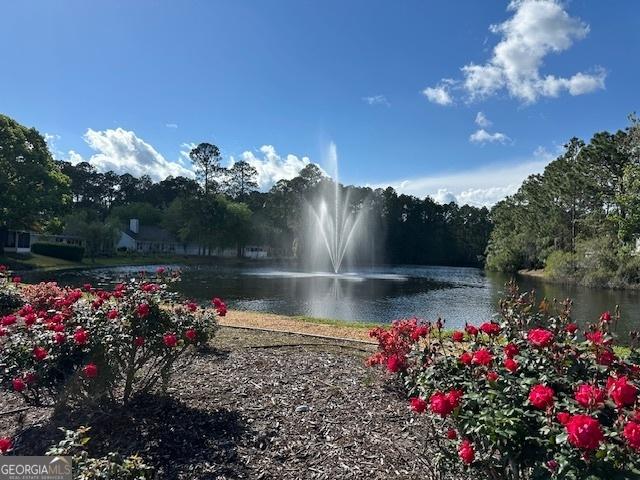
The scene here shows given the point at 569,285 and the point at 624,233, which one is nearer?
the point at 624,233

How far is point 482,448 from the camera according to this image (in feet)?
7.75

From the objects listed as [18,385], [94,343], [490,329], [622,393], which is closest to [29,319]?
[18,385]

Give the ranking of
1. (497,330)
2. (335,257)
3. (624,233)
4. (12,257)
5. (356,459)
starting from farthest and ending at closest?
(335,257)
(12,257)
(624,233)
(356,459)
(497,330)

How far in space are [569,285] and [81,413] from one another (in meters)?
38.7

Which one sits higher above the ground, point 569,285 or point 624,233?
point 624,233

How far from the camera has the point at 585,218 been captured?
132 feet

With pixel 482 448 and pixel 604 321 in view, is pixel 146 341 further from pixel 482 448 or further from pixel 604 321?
pixel 604 321

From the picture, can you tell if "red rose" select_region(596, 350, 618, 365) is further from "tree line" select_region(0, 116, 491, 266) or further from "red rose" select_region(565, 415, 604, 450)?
"tree line" select_region(0, 116, 491, 266)

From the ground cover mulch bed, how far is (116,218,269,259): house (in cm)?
5860

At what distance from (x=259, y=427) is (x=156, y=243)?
219ft

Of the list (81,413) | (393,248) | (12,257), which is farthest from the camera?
(393,248)

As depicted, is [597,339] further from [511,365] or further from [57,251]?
[57,251]

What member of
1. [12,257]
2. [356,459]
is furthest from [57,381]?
[12,257]

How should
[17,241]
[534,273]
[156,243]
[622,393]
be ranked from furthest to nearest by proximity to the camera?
1. [156,243]
2. [534,273]
3. [17,241]
4. [622,393]
